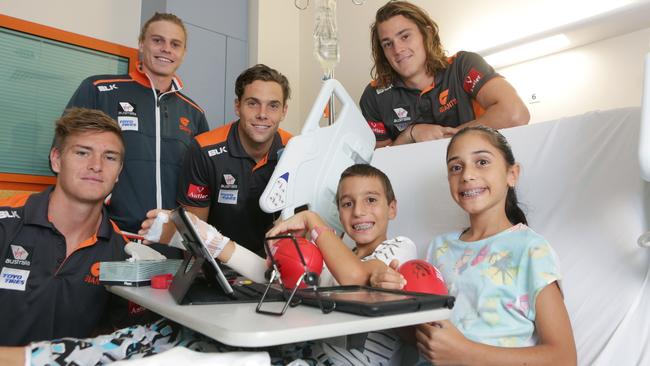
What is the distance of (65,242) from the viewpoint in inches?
72.3

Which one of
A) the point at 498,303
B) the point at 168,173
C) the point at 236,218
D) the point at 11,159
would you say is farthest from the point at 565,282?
the point at 11,159

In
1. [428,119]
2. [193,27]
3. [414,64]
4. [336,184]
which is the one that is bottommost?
[336,184]

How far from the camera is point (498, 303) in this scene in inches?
53.2

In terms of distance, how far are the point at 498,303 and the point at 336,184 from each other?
862mm

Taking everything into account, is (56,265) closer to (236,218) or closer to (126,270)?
(126,270)

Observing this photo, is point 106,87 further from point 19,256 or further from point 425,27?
point 425,27

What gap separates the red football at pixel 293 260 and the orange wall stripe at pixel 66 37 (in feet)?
8.03

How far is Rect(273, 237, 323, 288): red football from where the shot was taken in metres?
1.20

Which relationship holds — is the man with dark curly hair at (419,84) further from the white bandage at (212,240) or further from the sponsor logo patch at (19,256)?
the sponsor logo patch at (19,256)

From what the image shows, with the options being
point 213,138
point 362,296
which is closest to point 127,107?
point 213,138

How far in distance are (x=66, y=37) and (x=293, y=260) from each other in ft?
10.5

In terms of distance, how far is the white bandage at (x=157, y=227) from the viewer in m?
1.37

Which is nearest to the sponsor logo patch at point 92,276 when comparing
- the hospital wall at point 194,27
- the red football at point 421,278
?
the red football at point 421,278

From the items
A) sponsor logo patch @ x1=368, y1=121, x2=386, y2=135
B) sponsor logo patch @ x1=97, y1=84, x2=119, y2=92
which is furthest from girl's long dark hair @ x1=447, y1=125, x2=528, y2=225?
sponsor logo patch @ x1=97, y1=84, x2=119, y2=92
